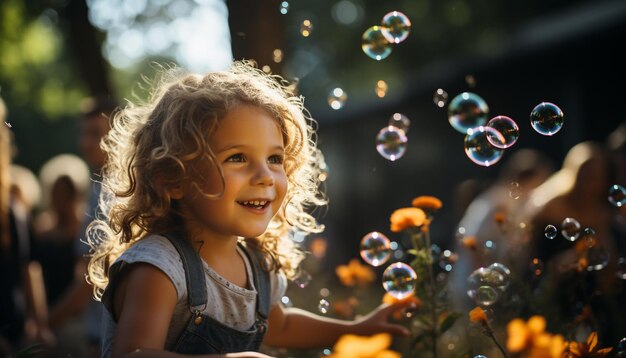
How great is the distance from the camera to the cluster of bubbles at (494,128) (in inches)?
124

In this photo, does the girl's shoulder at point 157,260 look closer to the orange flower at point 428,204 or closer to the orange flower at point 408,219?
the orange flower at point 408,219

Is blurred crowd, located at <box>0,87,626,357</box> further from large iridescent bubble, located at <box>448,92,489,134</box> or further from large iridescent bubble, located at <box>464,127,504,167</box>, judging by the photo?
large iridescent bubble, located at <box>448,92,489,134</box>

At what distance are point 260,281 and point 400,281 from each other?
0.50m

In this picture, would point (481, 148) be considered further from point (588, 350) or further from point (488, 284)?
point (588, 350)

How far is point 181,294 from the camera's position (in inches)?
84.7

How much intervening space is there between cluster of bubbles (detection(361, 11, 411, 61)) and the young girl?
1.07 meters

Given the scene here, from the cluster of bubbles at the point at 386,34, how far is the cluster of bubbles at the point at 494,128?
348 mm

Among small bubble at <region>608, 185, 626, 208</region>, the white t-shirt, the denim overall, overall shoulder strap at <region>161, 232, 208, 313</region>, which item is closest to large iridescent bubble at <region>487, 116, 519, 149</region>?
small bubble at <region>608, 185, 626, 208</region>

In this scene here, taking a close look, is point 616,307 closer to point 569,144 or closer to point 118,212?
point 118,212

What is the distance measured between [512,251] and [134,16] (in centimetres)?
955

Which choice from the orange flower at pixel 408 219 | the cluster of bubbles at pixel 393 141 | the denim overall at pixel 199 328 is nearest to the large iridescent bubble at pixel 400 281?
the orange flower at pixel 408 219

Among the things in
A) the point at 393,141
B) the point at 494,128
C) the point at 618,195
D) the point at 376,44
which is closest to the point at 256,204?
the point at 494,128

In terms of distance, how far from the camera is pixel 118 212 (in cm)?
244

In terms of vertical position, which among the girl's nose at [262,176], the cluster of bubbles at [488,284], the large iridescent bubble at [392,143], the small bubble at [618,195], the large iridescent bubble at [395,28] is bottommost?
the cluster of bubbles at [488,284]
